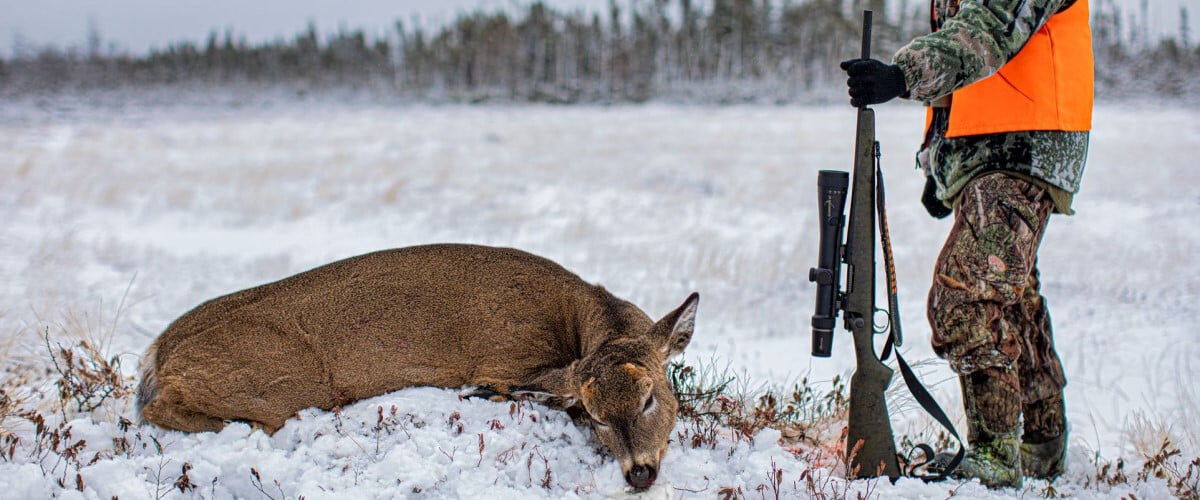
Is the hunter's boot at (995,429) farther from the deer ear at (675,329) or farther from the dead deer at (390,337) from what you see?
the dead deer at (390,337)

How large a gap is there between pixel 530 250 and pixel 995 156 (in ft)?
34.5

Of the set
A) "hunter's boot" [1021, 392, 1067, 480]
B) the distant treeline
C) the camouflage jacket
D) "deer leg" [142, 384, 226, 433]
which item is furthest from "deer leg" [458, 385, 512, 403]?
the distant treeline

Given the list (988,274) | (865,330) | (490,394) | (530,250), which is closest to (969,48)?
(988,274)

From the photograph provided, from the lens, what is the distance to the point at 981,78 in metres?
4.57

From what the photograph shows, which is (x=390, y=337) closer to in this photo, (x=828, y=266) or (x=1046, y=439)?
(x=828, y=266)

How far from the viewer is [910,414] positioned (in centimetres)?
810

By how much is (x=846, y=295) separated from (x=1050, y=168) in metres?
1.27

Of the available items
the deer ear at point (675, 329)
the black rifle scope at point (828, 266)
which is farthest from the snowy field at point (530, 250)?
the black rifle scope at point (828, 266)

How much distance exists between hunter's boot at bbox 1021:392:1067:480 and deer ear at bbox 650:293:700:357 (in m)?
2.33

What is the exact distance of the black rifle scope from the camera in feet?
15.8

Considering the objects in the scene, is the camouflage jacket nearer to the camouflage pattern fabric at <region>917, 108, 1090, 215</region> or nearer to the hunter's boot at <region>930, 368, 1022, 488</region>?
the camouflage pattern fabric at <region>917, 108, 1090, 215</region>

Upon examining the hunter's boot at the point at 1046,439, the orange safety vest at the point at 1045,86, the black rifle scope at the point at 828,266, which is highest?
the orange safety vest at the point at 1045,86

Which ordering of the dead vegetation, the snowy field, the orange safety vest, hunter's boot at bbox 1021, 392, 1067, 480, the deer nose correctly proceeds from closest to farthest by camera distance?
1. the deer nose
2. the snowy field
3. the orange safety vest
4. the dead vegetation
5. hunter's boot at bbox 1021, 392, 1067, 480

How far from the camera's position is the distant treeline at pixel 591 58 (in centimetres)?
6794
